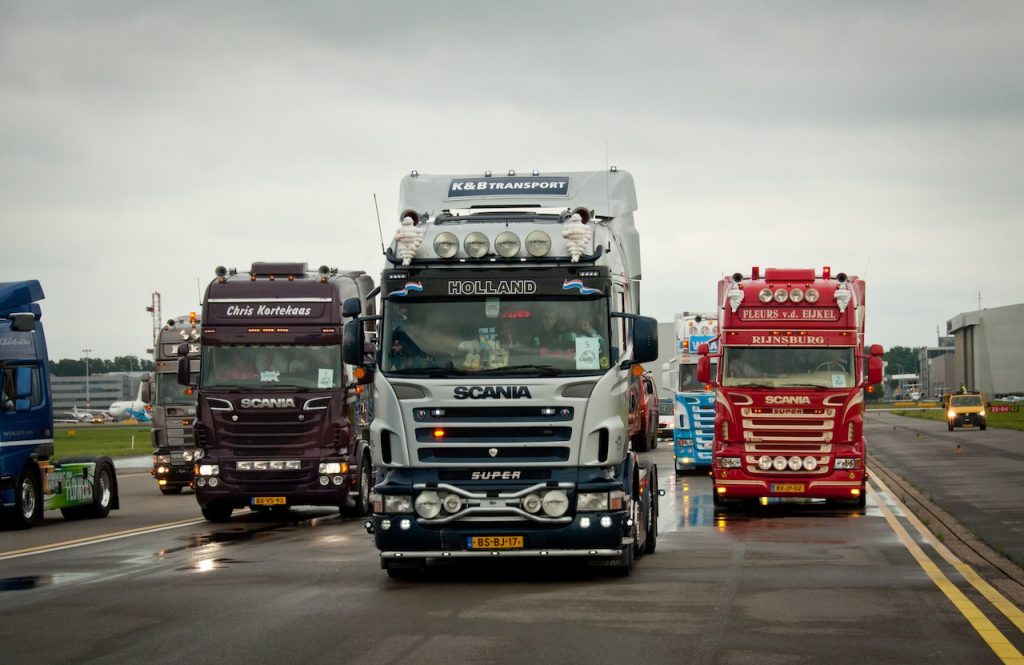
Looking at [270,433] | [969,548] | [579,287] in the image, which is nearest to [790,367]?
[969,548]

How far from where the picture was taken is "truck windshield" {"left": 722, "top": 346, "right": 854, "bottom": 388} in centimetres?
2297

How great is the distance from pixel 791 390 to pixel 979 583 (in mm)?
9608

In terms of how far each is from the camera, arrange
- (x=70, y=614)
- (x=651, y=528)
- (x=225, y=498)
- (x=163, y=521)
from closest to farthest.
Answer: (x=70, y=614) → (x=651, y=528) → (x=225, y=498) → (x=163, y=521)

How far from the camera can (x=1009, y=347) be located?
601 feet

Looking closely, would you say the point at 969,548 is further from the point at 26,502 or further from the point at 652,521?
the point at 26,502

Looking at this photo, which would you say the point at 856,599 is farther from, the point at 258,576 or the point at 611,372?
the point at 258,576

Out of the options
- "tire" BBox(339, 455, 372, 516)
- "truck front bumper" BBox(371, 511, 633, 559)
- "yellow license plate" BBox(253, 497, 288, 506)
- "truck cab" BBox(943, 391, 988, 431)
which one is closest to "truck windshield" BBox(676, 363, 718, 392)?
"tire" BBox(339, 455, 372, 516)

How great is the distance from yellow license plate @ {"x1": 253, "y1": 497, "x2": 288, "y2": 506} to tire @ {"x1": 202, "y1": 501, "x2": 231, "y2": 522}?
3.92 ft

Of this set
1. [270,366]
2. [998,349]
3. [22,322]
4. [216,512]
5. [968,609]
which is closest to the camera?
[968,609]

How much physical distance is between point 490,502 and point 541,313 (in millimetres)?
1910

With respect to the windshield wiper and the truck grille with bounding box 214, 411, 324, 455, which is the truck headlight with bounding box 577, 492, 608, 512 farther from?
the truck grille with bounding box 214, 411, 324, 455

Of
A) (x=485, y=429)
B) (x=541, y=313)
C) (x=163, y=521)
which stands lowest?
(x=163, y=521)

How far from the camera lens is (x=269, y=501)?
22.5 m

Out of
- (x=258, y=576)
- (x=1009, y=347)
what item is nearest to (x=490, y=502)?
(x=258, y=576)
